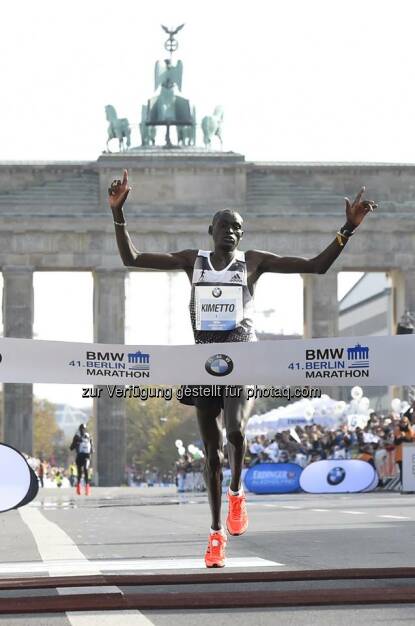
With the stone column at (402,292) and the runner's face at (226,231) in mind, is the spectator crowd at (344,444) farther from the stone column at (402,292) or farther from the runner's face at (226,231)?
the stone column at (402,292)

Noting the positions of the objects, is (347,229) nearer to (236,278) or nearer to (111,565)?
(236,278)

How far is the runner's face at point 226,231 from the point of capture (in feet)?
35.0

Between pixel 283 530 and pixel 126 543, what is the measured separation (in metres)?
2.34

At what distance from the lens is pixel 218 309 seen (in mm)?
10633

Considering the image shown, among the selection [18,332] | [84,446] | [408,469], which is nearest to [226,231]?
[408,469]

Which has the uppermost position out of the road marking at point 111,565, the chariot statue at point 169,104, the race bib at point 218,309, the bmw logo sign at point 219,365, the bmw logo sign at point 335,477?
the chariot statue at point 169,104

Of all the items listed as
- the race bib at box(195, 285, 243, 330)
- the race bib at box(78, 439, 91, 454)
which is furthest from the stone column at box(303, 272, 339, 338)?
the race bib at box(195, 285, 243, 330)

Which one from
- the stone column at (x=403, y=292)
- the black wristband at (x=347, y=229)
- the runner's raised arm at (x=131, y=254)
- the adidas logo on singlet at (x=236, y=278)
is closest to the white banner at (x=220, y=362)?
the adidas logo on singlet at (x=236, y=278)

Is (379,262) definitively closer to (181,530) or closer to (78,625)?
(181,530)

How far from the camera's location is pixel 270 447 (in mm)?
47719

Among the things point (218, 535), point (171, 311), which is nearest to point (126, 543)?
point (218, 535)

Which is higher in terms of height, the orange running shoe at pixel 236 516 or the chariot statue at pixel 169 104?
→ the chariot statue at pixel 169 104

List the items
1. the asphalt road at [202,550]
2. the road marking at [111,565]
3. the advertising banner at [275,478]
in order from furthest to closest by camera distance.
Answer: the advertising banner at [275,478] < the road marking at [111,565] < the asphalt road at [202,550]

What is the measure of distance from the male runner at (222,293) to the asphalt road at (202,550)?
1.43 feet
